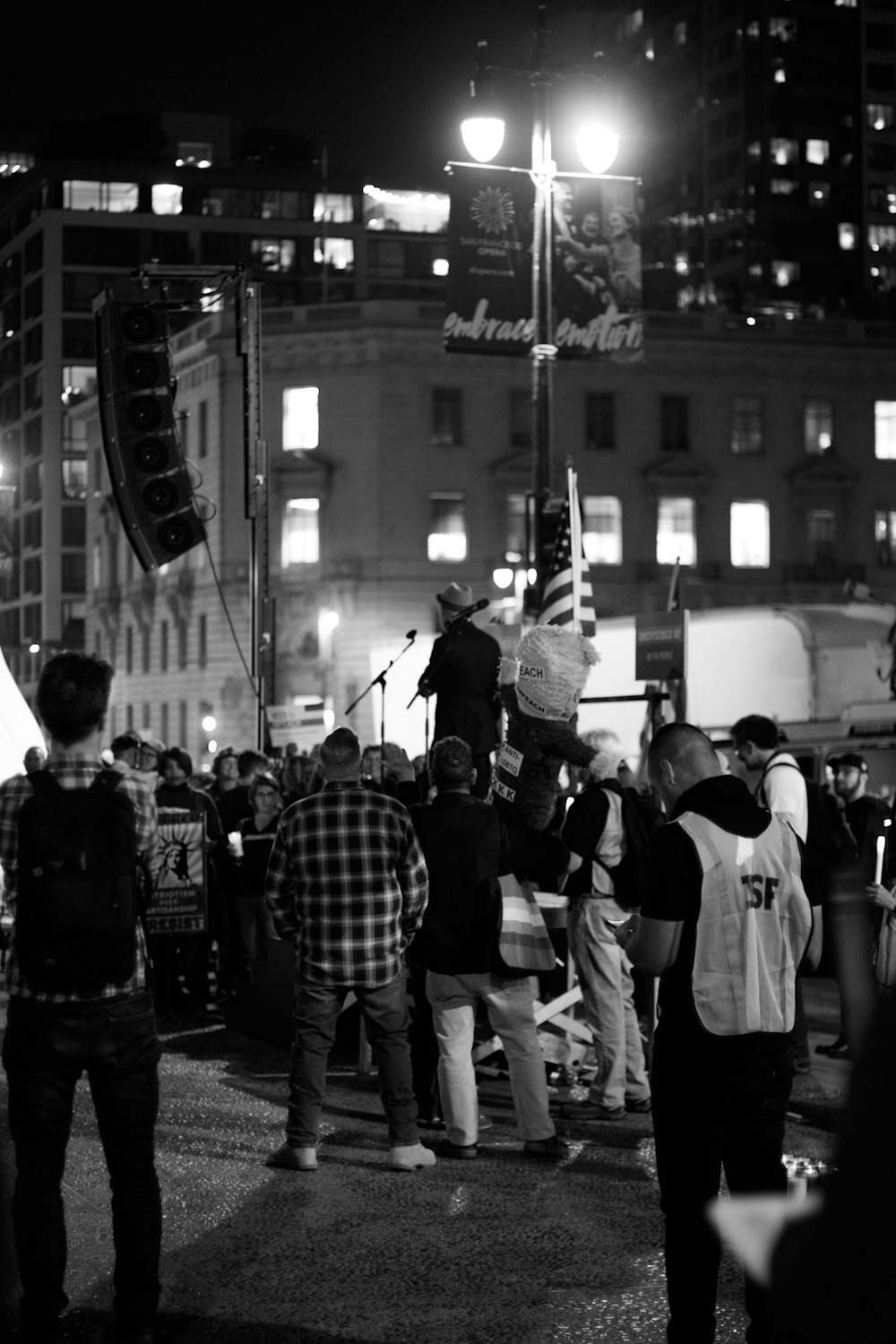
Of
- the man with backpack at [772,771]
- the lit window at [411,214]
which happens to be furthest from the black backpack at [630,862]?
the lit window at [411,214]

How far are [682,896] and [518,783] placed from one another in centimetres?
395

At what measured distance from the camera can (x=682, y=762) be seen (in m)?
5.98

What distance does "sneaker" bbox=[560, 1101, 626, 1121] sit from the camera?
33.6 feet

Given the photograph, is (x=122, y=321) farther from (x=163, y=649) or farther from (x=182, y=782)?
(x=163, y=649)

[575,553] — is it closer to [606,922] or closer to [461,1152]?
[606,922]

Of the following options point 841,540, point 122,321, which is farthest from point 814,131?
point 122,321

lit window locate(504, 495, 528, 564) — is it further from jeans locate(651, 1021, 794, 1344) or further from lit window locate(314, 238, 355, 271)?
jeans locate(651, 1021, 794, 1344)

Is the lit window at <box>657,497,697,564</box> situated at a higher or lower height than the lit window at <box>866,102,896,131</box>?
lower

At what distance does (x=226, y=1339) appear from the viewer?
20.1 feet

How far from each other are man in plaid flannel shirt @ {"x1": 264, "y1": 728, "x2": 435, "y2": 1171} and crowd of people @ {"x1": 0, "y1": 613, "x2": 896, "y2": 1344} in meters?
0.01

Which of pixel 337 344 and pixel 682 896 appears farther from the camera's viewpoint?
pixel 337 344

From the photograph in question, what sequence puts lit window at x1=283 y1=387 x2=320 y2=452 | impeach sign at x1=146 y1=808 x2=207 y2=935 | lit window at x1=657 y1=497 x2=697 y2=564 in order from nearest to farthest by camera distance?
impeach sign at x1=146 y1=808 x2=207 y2=935 → lit window at x1=283 y1=387 x2=320 y2=452 → lit window at x1=657 y1=497 x2=697 y2=564

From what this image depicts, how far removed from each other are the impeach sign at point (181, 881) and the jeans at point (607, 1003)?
480 centimetres

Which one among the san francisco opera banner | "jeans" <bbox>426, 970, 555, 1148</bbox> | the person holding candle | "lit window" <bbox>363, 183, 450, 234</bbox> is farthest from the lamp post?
"lit window" <bbox>363, 183, 450, 234</bbox>
